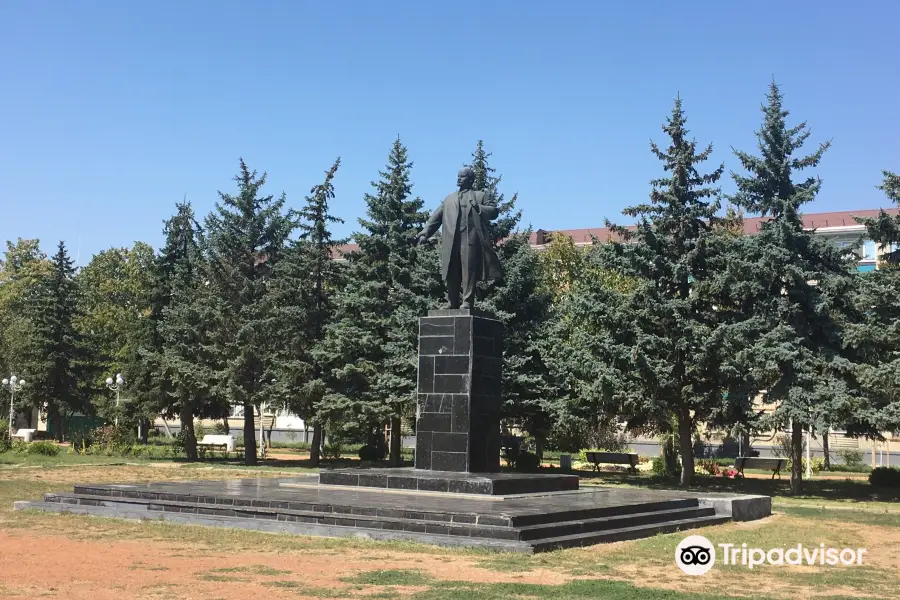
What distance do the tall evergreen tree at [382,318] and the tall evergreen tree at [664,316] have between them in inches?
222

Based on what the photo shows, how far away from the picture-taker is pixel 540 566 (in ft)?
A: 32.3

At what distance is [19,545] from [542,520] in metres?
6.29

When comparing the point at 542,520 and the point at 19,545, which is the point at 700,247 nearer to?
the point at 542,520

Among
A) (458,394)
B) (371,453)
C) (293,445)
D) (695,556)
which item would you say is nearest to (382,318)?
(371,453)

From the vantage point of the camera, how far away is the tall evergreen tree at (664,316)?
78.5 ft

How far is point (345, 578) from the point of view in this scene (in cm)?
888

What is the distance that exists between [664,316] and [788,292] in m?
3.31

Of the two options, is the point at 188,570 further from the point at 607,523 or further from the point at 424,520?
the point at 607,523

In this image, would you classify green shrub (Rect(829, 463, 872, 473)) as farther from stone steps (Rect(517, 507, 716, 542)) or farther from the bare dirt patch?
the bare dirt patch

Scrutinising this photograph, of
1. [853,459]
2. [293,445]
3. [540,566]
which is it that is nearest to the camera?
[540,566]

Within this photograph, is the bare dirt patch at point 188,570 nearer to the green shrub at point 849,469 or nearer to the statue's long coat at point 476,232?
the statue's long coat at point 476,232

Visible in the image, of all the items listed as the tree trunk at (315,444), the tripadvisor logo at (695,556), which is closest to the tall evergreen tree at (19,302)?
the tree trunk at (315,444)

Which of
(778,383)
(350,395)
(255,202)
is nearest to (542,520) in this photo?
(778,383)

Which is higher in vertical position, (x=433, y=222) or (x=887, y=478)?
(x=433, y=222)
